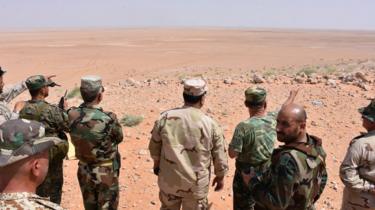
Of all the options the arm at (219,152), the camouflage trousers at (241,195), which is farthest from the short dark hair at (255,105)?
the camouflage trousers at (241,195)

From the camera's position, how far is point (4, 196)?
1.71 m

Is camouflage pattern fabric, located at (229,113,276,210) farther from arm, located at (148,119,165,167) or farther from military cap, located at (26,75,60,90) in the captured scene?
military cap, located at (26,75,60,90)

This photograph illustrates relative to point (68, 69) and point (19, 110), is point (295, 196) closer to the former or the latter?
point (19, 110)

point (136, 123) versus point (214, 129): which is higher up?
point (214, 129)

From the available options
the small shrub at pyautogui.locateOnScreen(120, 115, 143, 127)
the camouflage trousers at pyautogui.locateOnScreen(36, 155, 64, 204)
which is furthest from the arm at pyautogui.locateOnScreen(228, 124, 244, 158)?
the small shrub at pyautogui.locateOnScreen(120, 115, 143, 127)

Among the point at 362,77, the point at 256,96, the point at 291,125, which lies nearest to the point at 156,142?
the point at 256,96

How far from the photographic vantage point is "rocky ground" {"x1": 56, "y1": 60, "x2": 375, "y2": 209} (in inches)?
220

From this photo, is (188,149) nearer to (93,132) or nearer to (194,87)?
(194,87)

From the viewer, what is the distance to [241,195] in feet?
12.7

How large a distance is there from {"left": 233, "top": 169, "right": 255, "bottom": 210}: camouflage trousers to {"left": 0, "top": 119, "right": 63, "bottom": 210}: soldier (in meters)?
2.37

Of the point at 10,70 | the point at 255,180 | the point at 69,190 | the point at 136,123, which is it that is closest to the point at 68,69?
the point at 10,70

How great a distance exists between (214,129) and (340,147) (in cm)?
425

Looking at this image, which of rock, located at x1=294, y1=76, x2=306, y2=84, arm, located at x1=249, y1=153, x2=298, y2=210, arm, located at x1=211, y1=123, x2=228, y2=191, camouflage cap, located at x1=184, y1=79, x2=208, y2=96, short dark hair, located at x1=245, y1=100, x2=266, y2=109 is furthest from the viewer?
rock, located at x1=294, y1=76, x2=306, y2=84

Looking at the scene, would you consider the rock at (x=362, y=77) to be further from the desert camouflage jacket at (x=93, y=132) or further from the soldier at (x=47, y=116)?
the soldier at (x=47, y=116)
